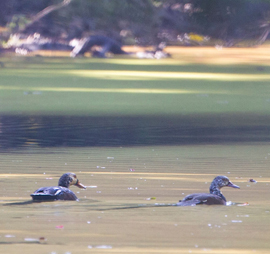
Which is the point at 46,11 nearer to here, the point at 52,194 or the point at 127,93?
the point at 127,93

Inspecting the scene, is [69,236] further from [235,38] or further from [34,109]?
[235,38]

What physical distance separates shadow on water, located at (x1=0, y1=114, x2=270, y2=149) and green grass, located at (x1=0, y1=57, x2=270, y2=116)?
1367 millimetres

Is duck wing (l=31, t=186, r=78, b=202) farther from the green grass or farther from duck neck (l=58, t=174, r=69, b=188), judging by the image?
the green grass

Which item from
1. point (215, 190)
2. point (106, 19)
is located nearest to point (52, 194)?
point (215, 190)

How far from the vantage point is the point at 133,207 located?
7203 millimetres

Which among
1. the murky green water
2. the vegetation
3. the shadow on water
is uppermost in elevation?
the vegetation

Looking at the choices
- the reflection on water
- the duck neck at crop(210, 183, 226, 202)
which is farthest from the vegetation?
the duck neck at crop(210, 183, 226, 202)

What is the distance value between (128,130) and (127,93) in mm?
10017

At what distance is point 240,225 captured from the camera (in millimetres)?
6527

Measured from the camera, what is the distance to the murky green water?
5953 millimetres

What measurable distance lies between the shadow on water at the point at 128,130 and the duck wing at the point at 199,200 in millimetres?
4683

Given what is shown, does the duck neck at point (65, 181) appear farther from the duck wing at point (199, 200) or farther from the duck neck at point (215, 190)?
the duck neck at point (215, 190)

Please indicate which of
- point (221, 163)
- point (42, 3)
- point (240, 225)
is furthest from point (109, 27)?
point (240, 225)

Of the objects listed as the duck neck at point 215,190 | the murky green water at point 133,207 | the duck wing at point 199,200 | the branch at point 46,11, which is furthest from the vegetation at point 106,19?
the duck wing at point 199,200
